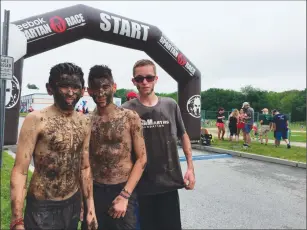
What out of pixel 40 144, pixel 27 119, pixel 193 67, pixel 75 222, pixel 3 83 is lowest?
pixel 75 222

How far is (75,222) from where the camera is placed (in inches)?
73.2

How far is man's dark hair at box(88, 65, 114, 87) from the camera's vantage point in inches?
81.0

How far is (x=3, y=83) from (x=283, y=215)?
16.2 ft

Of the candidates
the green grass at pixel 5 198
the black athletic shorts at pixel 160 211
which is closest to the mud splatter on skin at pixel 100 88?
the black athletic shorts at pixel 160 211

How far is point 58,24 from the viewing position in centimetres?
681

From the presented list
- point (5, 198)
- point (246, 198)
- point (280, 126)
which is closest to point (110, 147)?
point (5, 198)

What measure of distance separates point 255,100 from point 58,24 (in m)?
63.2

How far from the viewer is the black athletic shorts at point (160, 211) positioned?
2.49m

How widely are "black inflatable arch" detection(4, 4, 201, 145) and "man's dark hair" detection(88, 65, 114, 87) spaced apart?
5163 mm

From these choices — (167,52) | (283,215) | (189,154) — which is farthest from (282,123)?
(189,154)

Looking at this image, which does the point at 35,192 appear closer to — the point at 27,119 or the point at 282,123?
the point at 27,119

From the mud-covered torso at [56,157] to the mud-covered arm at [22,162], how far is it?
5 cm

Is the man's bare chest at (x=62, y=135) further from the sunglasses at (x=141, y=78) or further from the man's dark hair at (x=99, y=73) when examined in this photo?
the sunglasses at (x=141, y=78)

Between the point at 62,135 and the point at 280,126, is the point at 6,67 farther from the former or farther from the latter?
the point at 280,126
